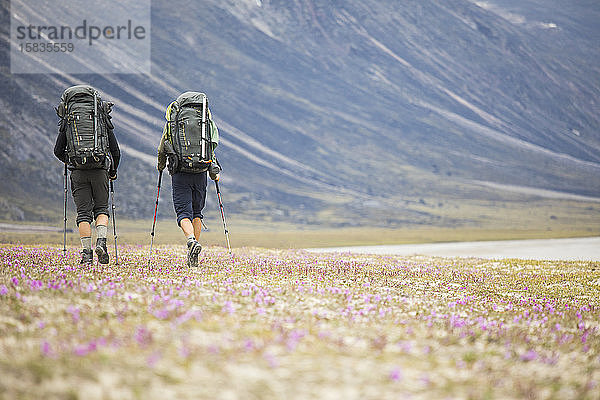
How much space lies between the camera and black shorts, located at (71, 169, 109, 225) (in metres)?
14.6

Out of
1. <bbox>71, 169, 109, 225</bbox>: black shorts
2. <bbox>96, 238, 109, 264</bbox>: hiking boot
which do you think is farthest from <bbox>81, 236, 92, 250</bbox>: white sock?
<bbox>71, 169, 109, 225</bbox>: black shorts

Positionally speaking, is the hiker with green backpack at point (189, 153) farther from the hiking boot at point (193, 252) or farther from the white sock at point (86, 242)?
the white sock at point (86, 242)

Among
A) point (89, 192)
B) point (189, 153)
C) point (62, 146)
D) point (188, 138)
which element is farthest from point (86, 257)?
point (188, 138)

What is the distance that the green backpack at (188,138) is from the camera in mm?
14633

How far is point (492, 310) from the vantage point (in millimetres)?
11969

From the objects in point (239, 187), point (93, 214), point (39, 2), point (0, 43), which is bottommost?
point (93, 214)

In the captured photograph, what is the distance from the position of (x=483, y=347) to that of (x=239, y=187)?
12307 cm

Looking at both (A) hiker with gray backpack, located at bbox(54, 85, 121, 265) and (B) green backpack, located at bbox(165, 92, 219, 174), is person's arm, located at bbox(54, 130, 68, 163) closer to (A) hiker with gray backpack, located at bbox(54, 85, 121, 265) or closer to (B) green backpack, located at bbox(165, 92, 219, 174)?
(A) hiker with gray backpack, located at bbox(54, 85, 121, 265)

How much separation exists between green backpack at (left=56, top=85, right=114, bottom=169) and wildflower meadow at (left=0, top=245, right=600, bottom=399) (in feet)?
8.51

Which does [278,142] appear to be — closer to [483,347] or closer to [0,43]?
[0,43]

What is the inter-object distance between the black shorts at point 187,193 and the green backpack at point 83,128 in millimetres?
1906

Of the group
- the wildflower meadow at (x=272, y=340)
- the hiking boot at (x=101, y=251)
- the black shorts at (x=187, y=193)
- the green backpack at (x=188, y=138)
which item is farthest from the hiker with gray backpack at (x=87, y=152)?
the black shorts at (x=187, y=193)

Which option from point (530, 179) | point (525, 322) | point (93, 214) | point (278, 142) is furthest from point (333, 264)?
point (530, 179)

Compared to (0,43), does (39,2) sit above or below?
above
